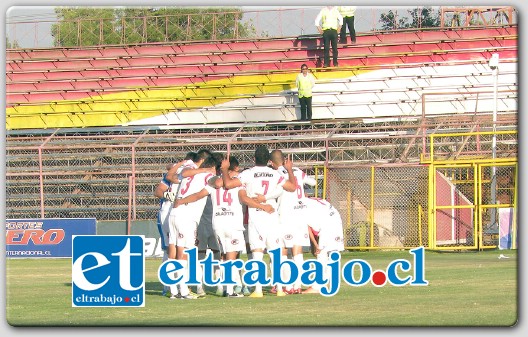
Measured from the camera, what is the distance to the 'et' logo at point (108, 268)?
43.9 feet

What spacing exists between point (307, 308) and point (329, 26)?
8.52m

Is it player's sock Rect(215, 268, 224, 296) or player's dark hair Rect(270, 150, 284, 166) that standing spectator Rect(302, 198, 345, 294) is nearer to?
player's dark hair Rect(270, 150, 284, 166)

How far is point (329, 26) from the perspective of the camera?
2184 centimetres

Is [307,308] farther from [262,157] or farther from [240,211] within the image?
[262,157]

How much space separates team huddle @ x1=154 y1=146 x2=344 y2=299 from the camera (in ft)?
51.6

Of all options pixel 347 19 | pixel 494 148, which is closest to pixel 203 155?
pixel 347 19

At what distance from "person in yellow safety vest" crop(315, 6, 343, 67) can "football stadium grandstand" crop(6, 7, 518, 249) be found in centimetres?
30

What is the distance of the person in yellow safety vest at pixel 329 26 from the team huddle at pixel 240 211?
7.02ft

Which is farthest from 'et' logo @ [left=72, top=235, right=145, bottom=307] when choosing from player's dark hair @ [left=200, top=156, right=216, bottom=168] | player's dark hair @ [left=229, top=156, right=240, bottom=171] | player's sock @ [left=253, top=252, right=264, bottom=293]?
player's dark hair @ [left=229, top=156, right=240, bottom=171]

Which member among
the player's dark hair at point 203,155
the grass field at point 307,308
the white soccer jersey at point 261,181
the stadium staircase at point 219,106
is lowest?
the grass field at point 307,308

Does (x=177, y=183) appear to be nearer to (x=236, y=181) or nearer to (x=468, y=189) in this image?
(x=236, y=181)

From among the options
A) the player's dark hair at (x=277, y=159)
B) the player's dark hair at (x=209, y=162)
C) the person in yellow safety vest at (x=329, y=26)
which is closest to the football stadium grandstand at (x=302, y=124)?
the person in yellow safety vest at (x=329, y=26)

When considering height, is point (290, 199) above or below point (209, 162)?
below

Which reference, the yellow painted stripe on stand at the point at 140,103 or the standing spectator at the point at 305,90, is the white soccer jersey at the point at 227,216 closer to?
the yellow painted stripe on stand at the point at 140,103
